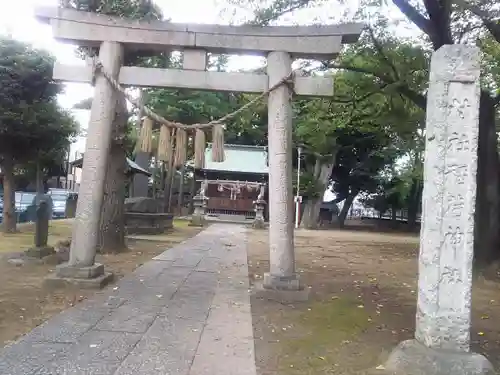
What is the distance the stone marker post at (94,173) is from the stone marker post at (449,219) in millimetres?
4628

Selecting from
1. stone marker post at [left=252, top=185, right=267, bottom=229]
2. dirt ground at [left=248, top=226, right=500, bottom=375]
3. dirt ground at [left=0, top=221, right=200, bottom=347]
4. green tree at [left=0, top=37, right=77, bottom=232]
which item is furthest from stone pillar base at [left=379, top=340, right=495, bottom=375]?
stone marker post at [left=252, top=185, right=267, bottom=229]

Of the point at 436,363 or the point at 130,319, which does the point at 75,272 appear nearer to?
the point at 130,319

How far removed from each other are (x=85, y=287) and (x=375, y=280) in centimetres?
541

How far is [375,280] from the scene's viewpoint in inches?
371

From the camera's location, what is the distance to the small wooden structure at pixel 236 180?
96.4 feet

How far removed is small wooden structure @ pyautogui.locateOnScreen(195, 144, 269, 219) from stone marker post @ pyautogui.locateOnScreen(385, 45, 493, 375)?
24809 mm

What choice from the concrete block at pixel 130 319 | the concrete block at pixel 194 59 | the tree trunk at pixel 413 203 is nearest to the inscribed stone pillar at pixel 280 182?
the concrete block at pixel 194 59

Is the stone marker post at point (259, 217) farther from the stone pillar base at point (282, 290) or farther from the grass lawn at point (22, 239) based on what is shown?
the stone pillar base at point (282, 290)

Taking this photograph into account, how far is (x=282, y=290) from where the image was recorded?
22.8 feet

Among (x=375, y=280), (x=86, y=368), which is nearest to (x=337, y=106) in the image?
(x=375, y=280)

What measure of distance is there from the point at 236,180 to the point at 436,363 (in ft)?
86.5

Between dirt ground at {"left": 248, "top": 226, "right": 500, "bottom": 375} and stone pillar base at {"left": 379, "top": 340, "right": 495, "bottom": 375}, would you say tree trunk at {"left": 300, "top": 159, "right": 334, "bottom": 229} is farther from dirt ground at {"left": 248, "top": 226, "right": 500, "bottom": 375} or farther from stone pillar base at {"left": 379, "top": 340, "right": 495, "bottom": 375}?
stone pillar base at {"left": 379, "top": 340, "right": 495, "bottom": 375}

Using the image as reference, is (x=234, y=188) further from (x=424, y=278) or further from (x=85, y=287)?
(x=424, y=278)

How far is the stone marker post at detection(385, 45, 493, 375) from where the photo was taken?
4004 mm
